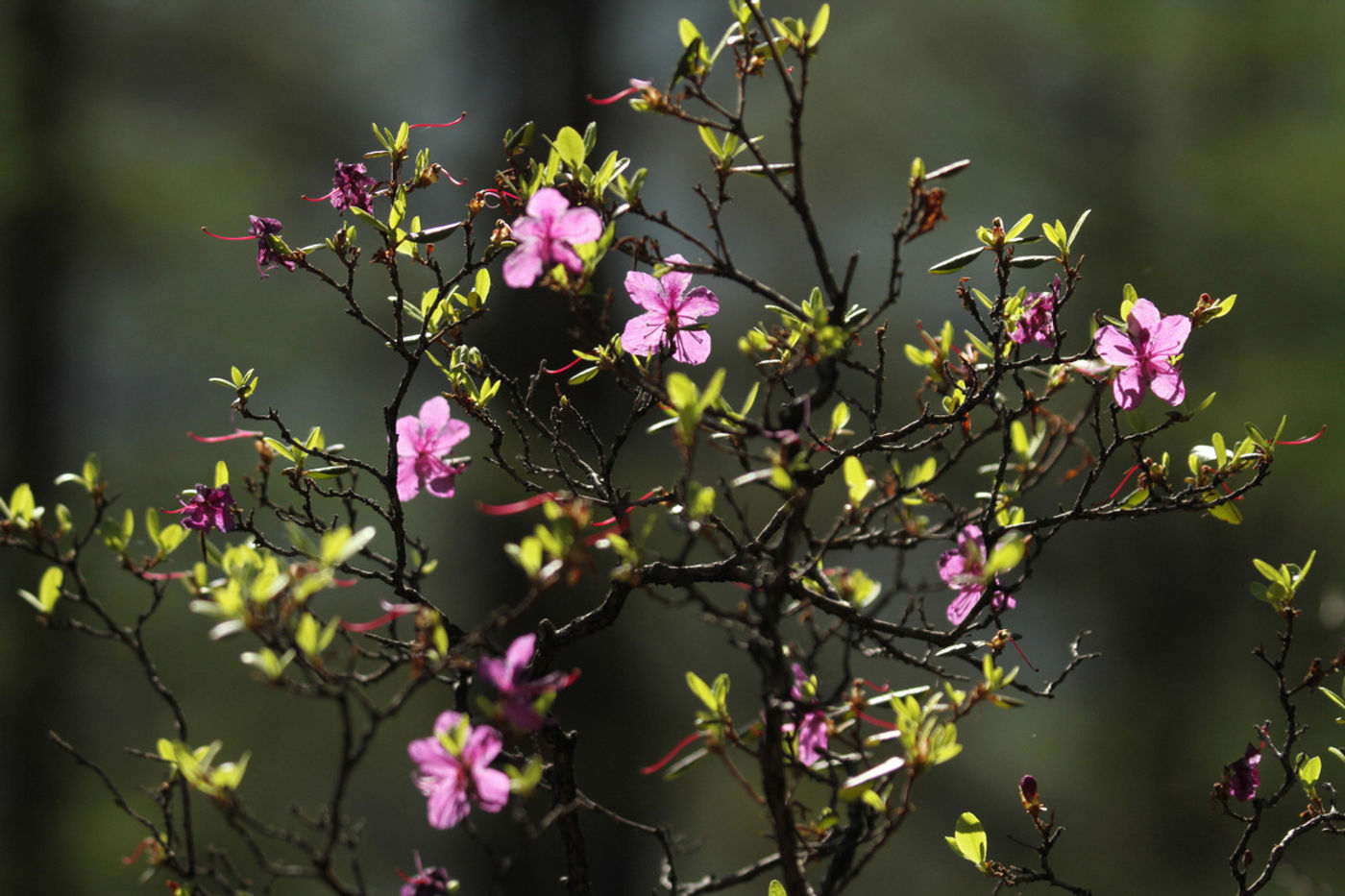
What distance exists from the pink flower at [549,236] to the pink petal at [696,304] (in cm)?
15

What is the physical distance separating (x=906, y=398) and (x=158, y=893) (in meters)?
2.97

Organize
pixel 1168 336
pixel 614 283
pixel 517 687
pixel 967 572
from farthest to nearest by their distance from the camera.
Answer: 1. pixel 614 283
2. pixel 1168 336
3. pixel 967 572
4. pixel 517 687

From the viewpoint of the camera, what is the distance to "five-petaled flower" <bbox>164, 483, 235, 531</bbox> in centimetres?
72

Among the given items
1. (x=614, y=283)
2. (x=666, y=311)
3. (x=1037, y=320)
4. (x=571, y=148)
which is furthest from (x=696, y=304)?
(x=614, y=283)

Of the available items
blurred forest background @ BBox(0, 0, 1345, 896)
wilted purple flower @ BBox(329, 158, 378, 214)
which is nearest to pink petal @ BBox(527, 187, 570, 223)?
wilted purple flower @ BBox(329, 158, 378, 214)

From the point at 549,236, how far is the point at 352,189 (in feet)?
0.82

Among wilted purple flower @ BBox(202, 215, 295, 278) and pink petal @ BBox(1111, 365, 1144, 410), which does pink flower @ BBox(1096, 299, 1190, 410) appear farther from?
wilted purple flower @ BBox(202, 215, 295, 278)

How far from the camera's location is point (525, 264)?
1.82 feet

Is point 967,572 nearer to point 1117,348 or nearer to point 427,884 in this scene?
point 1117,348

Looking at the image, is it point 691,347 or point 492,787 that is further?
point 691,347

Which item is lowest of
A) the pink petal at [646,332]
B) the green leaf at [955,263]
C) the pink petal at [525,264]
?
the green leaf at [955,263]

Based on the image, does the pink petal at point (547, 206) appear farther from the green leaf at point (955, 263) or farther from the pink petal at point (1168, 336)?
the pink petal at point (1168, 336)

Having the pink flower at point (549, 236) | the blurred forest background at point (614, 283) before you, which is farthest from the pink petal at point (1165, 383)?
the blurred forest background at point (614, 283)

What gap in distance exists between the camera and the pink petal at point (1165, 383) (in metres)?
0.68
